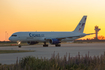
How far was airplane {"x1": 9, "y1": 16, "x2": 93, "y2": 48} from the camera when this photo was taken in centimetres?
4875

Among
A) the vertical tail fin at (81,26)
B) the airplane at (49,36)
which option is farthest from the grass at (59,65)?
the vertical tail fin at (81,26)

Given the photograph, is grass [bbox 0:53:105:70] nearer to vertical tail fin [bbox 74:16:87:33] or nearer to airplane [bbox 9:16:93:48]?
airplane [bbox 9:16:93:48]

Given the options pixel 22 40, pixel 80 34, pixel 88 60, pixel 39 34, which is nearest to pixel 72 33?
pixel 80 34

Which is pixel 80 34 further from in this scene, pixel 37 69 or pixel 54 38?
pixel 37 69

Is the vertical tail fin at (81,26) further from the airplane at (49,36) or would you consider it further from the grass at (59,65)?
the grass at (59,65)

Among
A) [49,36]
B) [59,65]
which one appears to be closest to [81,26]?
[49,36]

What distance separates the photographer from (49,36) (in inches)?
2128

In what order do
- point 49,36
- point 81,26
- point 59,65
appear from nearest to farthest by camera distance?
point 59,65, point 49,36, point 81,26

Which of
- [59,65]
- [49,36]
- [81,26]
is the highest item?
[81,26]

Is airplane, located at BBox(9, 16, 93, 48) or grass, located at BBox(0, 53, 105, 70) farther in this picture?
airplane, located at BBox(9, 16, 93, 48)

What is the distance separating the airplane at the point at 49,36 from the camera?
160ft

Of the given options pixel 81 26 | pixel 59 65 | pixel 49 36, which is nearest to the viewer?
pixel 59 65

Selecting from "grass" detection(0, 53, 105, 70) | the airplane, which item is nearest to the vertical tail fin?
the airplane

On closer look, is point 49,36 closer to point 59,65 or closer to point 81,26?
point 81,26
